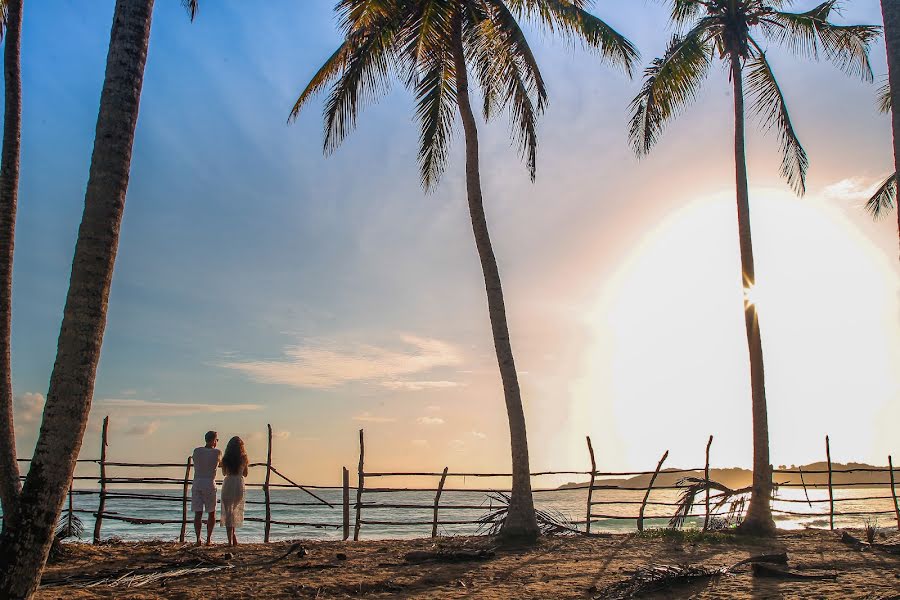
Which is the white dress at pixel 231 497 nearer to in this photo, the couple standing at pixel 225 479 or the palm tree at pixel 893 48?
the couple standing at pixel 225 479

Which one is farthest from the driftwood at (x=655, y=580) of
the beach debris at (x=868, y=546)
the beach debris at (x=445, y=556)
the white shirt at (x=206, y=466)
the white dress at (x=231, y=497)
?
the white shirt at (x=206, y=466)

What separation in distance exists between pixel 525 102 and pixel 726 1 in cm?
456

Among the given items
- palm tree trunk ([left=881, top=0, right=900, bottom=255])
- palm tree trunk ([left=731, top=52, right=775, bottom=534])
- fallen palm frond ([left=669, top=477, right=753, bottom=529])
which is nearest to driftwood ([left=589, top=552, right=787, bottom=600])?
palm tree trunk ([left=881, top=0, right=900, bottom=255])

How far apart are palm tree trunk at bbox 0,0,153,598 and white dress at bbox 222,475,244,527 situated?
196 inches

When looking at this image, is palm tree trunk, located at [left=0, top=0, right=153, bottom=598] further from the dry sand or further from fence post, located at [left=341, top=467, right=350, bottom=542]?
fence post, located at [left=341, top=467, right=350, bottom=542]

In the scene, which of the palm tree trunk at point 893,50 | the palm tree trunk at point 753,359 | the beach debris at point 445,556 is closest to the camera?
the palm tree trunk at point 893,50

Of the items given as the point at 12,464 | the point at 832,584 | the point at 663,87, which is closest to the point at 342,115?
the point at 663,87

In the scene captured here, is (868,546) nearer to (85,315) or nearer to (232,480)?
(232,480)

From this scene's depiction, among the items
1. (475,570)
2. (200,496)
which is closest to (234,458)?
(200,496)

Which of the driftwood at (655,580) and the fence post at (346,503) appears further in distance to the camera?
the fence post at (346,503)

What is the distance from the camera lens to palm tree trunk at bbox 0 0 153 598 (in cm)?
438

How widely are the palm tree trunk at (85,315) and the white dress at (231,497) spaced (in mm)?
4972

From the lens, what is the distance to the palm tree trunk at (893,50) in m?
5.16

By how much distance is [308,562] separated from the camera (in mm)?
8180
